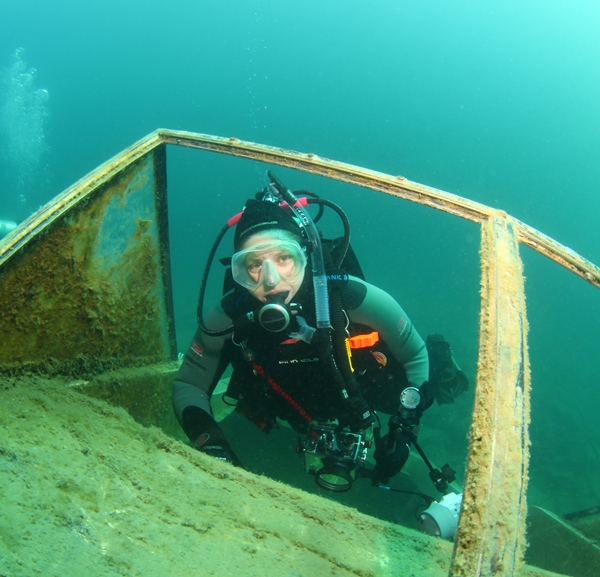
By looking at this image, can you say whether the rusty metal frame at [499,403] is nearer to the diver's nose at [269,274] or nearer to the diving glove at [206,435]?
the diver's nose at [269,274]

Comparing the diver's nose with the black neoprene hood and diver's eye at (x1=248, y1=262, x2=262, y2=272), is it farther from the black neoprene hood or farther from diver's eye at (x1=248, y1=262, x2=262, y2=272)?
the black neoprene hood

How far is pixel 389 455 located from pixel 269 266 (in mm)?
1532

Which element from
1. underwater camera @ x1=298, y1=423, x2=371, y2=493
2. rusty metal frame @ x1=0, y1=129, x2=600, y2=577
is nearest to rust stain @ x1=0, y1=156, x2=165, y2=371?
rusty metal frame @ x1=0, y1=129, x2=600, y2=577

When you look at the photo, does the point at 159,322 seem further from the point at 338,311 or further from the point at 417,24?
the point at 417,24

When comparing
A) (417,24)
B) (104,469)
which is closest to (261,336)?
(104,469)

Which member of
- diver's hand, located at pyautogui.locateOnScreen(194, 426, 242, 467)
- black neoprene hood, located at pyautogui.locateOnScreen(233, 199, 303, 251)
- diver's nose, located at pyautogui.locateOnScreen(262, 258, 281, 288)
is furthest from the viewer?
black neoprene hood, located at pyautogui.locateOnScreen(233, 199, 303, 251)

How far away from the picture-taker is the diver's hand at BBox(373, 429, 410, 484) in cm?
250

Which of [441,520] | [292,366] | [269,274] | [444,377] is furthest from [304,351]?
[444,377]

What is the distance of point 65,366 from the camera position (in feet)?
7.78

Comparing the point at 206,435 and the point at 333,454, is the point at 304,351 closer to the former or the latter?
the point at 333,454

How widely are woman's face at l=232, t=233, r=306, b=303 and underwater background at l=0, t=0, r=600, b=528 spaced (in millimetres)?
55732

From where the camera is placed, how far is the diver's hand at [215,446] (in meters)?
2.45

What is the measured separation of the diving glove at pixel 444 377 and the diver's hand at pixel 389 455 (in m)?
1.66

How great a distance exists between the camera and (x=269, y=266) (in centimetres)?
277
